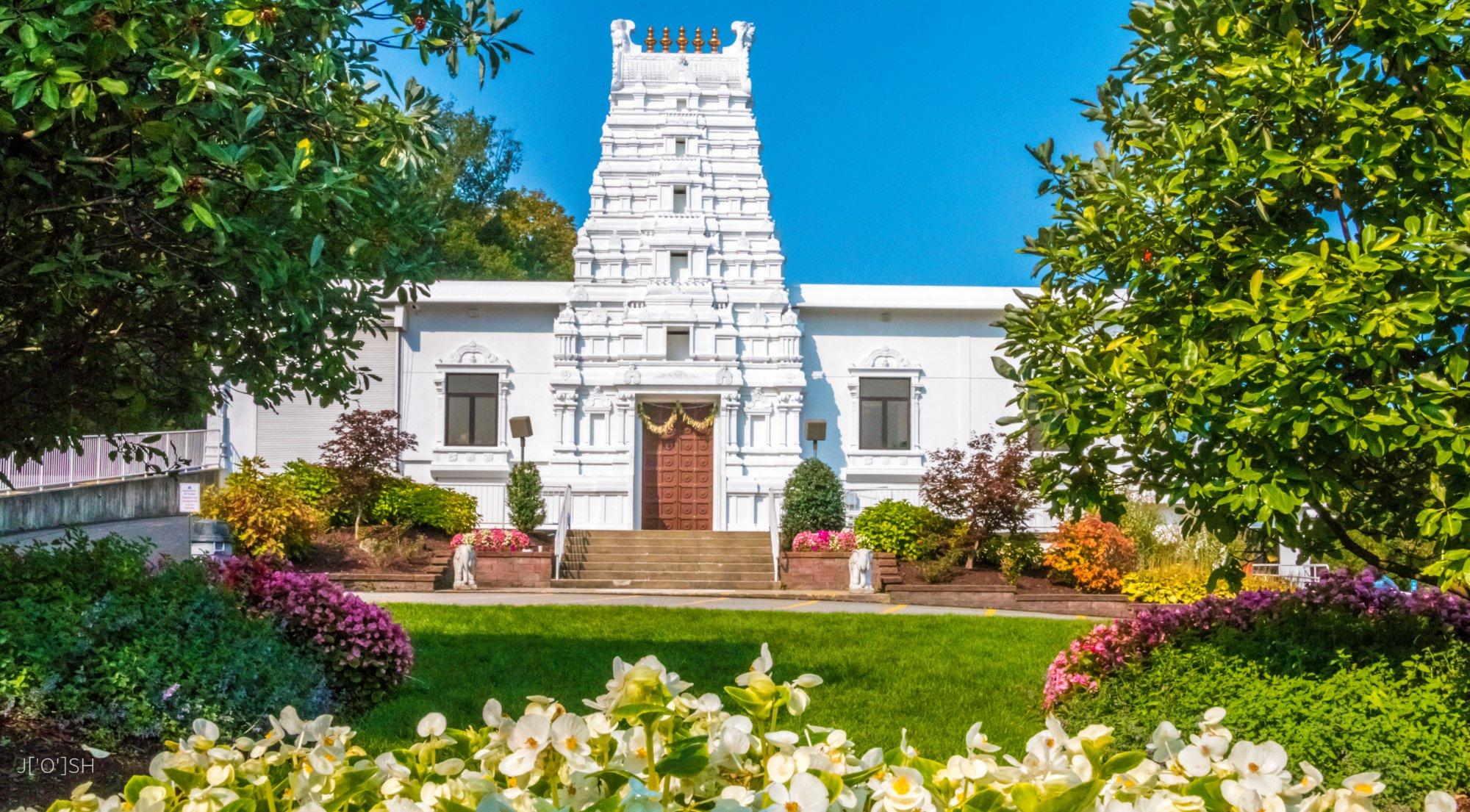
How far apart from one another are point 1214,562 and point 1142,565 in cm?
119

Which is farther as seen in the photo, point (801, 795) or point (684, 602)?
point (684, 602)

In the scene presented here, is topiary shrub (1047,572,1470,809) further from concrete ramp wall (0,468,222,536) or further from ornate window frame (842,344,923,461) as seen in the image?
ornate window frame (842,344,923,461)

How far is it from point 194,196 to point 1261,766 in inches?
174

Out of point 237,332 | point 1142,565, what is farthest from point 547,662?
point 1142,565

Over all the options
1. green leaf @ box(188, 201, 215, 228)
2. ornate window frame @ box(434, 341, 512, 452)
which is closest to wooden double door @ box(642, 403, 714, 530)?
ornate window frame @ box(434, 341, 512, 452)

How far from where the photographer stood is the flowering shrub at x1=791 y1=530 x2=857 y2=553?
868 inches

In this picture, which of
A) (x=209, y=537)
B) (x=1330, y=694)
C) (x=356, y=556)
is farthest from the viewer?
(x=356, y=556)

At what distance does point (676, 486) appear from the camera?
1016 inches

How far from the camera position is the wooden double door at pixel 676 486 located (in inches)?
1013

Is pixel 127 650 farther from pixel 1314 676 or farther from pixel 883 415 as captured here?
pixel 883 415

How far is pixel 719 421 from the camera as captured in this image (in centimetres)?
2580

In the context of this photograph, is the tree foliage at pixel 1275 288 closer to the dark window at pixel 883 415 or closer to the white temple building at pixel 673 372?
the white temple building at pixel 673 372

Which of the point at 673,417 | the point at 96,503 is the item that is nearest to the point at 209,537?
the point at 96,503

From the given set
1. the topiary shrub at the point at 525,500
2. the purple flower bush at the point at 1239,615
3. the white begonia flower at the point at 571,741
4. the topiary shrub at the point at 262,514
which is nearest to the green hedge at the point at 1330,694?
the purple flower bush at the point at 1239,615
